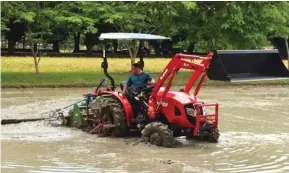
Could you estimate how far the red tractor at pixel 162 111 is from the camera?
33.3 feet

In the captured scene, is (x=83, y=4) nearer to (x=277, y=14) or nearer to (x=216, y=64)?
(x=277, y=14)

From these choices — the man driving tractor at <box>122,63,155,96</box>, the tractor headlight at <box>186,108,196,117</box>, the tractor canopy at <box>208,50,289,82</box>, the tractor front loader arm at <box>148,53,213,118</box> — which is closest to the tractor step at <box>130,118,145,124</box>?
the tractor front loader arm at <box>148,53,213,118</box>

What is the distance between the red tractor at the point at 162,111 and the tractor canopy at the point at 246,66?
19 centimetres

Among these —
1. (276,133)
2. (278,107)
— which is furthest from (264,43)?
(276,133)

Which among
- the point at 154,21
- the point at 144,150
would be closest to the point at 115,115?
the point at 144,150

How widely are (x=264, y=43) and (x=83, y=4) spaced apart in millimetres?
9694

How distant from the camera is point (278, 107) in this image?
17.1 metres

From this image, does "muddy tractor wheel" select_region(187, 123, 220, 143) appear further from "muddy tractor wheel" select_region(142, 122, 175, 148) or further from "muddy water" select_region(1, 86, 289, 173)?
"muddy tractor wheel" select_region(142, 122, 175, 148)

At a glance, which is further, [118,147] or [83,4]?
[83,4]

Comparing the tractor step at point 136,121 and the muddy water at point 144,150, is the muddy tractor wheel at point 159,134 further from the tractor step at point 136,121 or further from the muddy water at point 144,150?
the tractor step at point 136,121

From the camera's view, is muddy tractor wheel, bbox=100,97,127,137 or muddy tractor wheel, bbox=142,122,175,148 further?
muddy tractor wheel, bbox=100,97,127,137

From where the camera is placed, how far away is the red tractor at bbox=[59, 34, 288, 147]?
33.3 ft

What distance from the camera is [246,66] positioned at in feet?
31.9

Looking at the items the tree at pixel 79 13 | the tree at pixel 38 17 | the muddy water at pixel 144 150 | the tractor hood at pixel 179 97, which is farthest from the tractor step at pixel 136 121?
the tree at pixel 79 13
